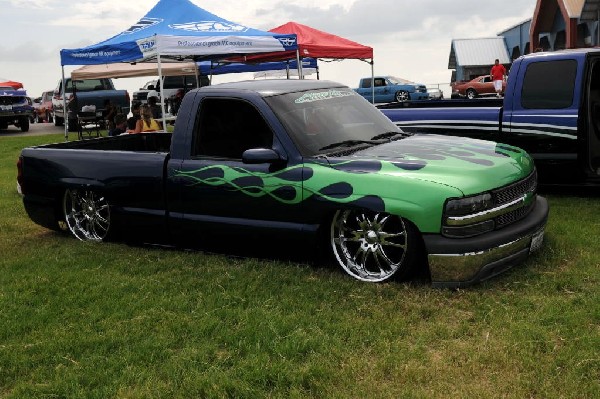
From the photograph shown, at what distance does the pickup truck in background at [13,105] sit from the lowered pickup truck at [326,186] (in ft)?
72.0

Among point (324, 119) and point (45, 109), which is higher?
point (45, 109)

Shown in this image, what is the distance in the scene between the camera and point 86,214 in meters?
6.63

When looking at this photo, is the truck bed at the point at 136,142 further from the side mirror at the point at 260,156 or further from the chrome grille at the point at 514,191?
the chrome grille at the point at 514,191

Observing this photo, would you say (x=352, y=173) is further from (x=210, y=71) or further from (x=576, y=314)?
(x=210, y=71)

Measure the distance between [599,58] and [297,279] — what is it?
454 centimetres

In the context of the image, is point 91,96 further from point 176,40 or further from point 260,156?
point 260,156

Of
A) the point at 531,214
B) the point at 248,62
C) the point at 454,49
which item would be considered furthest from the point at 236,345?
the point at 454,49

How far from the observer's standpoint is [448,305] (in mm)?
4262

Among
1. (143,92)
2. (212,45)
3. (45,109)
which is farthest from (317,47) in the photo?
(45,109)

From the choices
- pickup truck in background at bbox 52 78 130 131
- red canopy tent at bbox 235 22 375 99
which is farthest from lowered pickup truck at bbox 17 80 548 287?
pickup truck in background at bbox 52 78 130 131

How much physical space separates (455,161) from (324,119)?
1.19 meters

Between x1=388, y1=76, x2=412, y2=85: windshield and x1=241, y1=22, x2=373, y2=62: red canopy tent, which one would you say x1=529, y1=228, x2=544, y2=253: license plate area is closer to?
x1=241, y1=22, x2=373, y2=62: red canopy tent

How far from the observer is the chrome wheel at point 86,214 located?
6.49 m

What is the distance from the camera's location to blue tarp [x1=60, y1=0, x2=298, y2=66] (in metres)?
12.6
